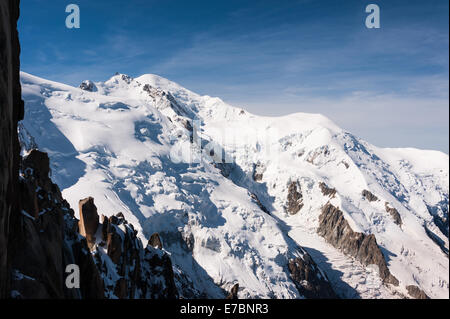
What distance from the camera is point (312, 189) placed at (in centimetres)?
19775

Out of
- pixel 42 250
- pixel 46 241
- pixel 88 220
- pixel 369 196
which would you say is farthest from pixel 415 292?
pixel 42 250

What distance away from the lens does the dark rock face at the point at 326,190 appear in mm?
188375

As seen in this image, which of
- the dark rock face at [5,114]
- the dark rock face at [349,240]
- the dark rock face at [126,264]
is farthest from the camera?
the dark rock face at [349,240]

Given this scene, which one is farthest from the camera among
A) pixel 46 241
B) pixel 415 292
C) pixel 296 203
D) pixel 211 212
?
pixel 296 203

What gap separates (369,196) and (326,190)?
27055 mm

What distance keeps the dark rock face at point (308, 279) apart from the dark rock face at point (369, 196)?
7278 cm

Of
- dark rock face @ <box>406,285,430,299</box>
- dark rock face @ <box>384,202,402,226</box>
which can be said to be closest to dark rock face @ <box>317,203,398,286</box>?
dark rock face @ <box>406,285,430,299</box>

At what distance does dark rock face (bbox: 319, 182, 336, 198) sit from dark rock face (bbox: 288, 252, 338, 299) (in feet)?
188

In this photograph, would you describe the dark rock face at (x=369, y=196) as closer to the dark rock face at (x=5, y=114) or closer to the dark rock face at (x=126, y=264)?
the dark rock face at (x=126, y=264)

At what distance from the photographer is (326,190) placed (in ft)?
630

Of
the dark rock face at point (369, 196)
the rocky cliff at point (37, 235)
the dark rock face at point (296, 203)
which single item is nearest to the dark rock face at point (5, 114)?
the rocky cliff at point (37, 235)

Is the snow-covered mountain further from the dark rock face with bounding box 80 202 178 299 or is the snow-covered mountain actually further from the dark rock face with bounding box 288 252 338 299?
the dark rock face with bounding box 80 202 178 299

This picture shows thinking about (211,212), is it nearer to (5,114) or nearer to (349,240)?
(349,240)

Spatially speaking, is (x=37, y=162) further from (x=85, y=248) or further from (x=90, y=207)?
(x=85, y=248)
